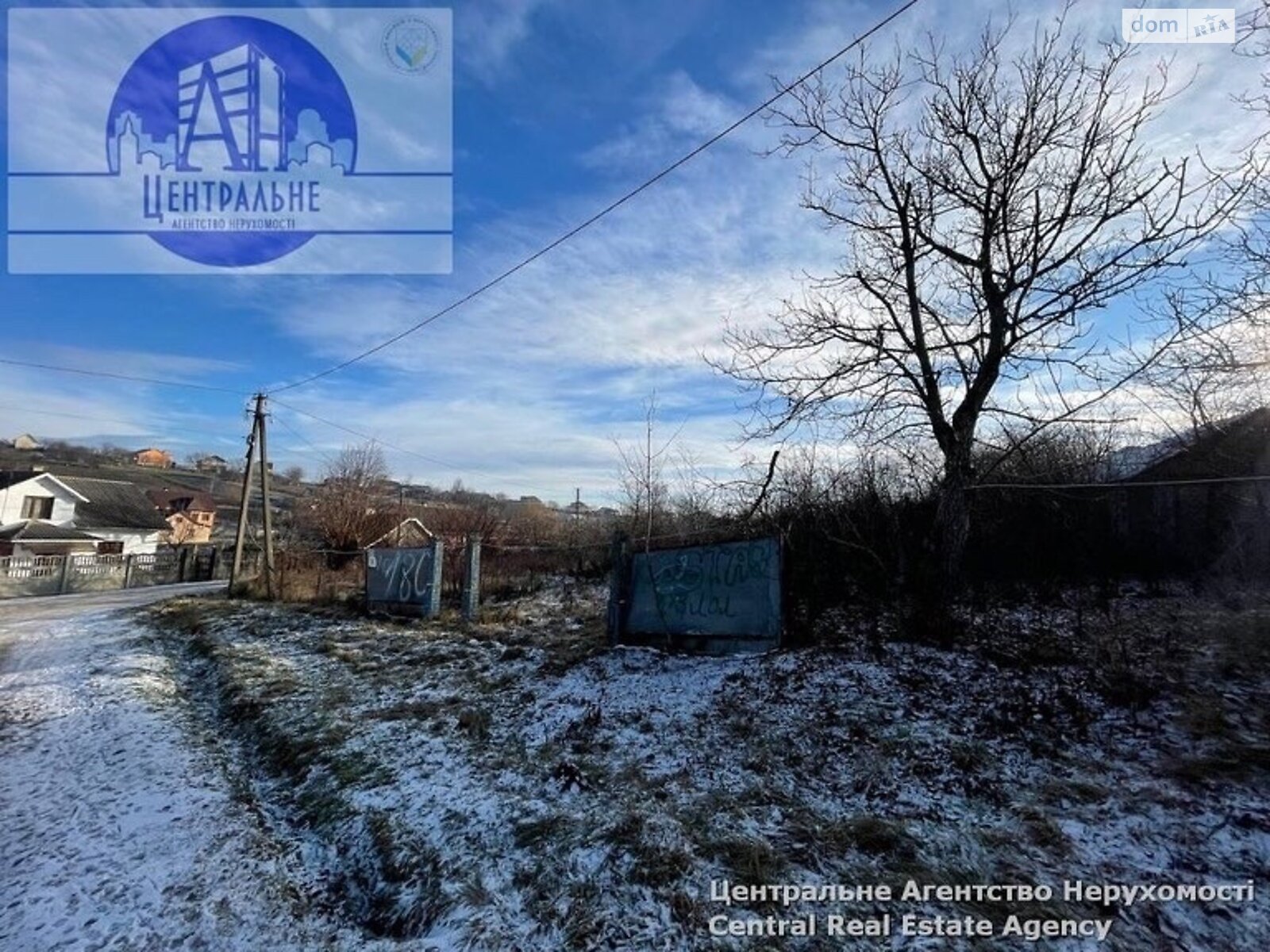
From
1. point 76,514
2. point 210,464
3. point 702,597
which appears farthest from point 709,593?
point 210,464

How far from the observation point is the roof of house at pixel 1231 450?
10156mm

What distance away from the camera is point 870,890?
3.10 metres

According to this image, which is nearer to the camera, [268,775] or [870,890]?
[870,890]

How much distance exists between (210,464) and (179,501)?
134 ft

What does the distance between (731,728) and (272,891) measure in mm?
3373

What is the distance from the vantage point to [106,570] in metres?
27.7

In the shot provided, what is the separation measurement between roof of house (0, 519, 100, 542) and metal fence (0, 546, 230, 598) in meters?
13.7

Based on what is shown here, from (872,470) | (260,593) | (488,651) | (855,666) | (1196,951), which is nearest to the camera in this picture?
(1196,951)

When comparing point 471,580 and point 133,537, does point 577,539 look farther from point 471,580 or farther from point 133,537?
point 133,537

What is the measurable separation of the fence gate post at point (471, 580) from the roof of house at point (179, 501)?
56420 mm

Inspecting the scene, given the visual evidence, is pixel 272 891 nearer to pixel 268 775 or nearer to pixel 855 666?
pixel 268 775

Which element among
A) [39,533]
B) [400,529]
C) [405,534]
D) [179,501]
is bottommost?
[405,534]

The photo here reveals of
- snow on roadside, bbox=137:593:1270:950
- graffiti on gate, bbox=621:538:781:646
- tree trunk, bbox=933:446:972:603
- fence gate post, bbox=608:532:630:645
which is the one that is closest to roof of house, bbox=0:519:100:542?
snow on roadside, bbox=137:593:1270:950

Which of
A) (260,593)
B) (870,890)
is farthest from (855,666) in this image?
(260,593)
